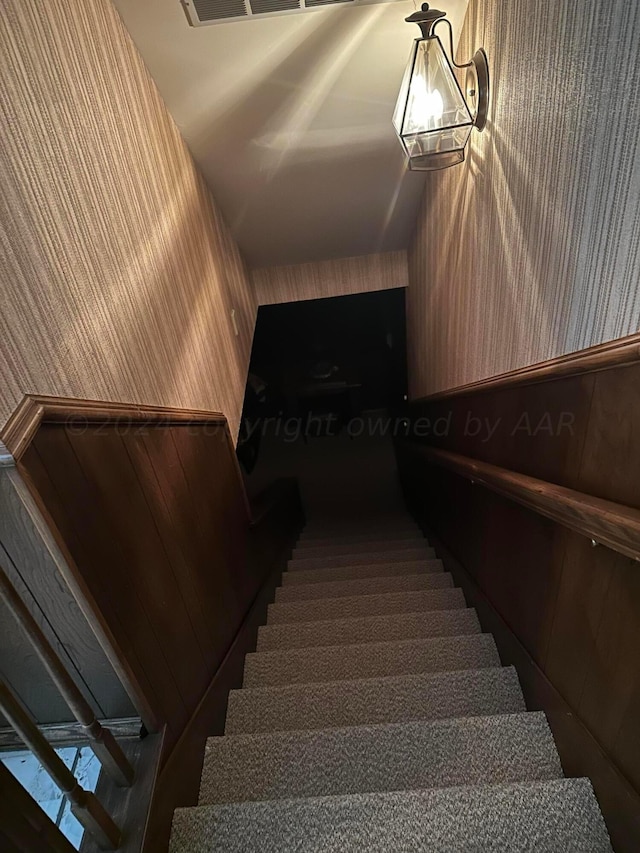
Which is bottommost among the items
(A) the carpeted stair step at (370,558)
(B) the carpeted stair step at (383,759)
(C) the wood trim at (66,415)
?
(A) the carpeted stair step at (370,558)

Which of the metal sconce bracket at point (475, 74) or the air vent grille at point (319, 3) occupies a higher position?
the air vent grille at point (319, 3)

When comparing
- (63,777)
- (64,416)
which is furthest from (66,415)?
(63,777)

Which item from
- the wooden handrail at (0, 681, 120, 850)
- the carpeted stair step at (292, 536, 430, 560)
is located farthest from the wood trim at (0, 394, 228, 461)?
the carpeted stair step at (292, 536, 430, 560)

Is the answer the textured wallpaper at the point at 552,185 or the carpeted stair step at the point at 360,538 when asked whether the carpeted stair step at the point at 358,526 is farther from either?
the textured wallpaper at the point at 552,185

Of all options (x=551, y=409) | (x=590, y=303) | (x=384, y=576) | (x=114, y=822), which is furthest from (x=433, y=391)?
(x=114, y=822)

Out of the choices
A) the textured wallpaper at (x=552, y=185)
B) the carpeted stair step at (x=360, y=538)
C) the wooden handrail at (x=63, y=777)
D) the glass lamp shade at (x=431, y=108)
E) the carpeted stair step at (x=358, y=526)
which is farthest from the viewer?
the carpeted stair step at (x=358, y=526)

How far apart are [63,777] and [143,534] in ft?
1.71

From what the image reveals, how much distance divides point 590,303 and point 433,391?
2.29 meters

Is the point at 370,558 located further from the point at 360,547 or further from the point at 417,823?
the point at 417,823

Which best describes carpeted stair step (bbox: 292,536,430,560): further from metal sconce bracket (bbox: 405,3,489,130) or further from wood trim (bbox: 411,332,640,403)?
metal sconce bracket (bbox: 405,3,489,130)

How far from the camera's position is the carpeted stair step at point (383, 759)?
1.13 metres

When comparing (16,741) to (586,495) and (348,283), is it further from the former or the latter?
(348,283)

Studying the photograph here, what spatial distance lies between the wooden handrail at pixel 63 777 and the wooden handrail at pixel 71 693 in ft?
0.25

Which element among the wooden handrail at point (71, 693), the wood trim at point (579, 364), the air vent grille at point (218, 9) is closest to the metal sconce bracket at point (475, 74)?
the air vent grille at point (218, 9)
